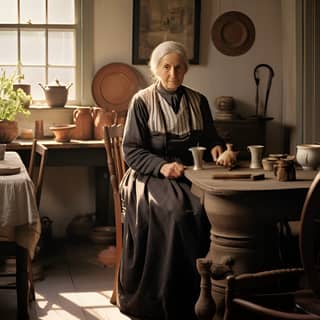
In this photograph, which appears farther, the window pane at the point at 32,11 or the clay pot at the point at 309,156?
the window pane at the point at 32,11

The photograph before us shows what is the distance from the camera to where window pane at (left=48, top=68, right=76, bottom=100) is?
6.22 metres

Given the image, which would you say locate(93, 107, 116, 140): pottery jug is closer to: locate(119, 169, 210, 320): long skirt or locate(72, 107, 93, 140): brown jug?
locate(72, 107, 93, 140): brown jug

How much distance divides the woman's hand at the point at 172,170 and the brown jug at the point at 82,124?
1771 mm

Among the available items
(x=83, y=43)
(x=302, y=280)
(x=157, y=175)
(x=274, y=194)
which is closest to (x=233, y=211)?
(x=274, y=194)

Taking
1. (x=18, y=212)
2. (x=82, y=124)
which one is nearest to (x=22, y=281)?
(x=18, y=212)

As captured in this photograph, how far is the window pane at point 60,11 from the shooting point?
243 inches

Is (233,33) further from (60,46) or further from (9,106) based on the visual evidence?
(9,106)

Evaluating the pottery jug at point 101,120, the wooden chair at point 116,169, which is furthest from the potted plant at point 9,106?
the wooden chair at point 116,169

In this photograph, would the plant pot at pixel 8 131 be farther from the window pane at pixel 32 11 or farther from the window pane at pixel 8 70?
the window pane at pixel 32 11

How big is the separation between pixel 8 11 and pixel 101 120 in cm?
115

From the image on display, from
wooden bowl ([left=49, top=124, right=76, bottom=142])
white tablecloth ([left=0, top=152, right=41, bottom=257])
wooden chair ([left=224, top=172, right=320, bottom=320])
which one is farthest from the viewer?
wooden bowl ([left=49, top=124, right=76, bottom=142])

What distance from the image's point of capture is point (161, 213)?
4191 mm

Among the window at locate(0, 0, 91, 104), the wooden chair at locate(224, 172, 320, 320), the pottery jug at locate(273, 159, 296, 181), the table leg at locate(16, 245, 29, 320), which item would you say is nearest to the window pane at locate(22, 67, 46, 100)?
the window at locate(0, 0, 91, 104)

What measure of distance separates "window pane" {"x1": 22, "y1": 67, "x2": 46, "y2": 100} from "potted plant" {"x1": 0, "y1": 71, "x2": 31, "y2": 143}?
0.14 meters
